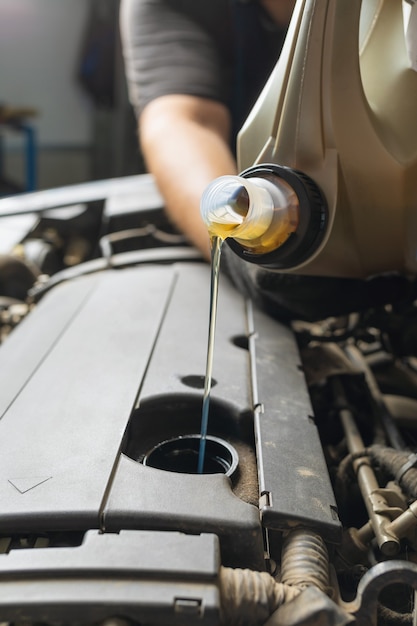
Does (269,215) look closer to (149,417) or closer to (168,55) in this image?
(149,417)

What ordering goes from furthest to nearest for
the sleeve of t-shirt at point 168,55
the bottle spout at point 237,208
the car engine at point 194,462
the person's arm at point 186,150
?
the sleeve of t-shirt at point 168,55 → the person's arm at point 186,150 → the bottle spout at point 237,208 → the car engine at point 194,462

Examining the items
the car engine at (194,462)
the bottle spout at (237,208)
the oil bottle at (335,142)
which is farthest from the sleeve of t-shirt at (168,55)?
the bottle spout at (237,208)

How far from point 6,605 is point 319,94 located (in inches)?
20.1

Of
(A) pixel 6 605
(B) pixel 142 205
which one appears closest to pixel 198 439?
(A) pixel 6 605

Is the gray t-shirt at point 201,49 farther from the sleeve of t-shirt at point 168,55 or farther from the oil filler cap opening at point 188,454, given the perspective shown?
the oil filler cap opening at point 188,454

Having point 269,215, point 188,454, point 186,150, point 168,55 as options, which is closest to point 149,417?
point 188,454

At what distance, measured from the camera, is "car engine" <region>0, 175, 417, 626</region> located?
1.45 ft

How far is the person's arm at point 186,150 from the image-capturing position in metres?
1.10

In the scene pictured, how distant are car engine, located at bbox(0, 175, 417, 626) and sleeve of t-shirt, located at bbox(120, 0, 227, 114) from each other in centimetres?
49

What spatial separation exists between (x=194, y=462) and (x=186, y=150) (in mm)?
698

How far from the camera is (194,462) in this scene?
63 centimetres

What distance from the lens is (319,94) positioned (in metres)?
0.65

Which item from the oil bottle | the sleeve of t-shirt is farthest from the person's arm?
the oil bottle

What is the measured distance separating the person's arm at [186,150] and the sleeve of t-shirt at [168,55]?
3 cm
